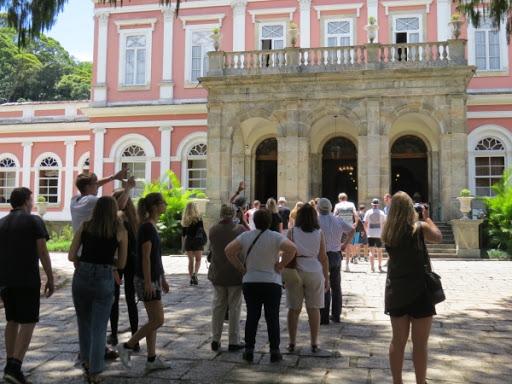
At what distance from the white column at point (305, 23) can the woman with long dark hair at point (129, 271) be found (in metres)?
18.4

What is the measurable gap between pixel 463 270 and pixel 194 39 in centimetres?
1619

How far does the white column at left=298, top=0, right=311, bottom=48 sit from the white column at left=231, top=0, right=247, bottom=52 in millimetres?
2492

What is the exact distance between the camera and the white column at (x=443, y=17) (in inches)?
870

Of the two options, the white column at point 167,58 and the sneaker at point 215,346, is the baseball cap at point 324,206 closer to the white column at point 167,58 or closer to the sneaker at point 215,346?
the sneaker at point 215,346

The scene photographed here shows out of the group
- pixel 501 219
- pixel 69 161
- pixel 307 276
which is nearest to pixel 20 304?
pixel 307 276

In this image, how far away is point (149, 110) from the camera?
2428 cm

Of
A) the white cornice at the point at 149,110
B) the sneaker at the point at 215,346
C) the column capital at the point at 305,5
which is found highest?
the column capital at the point at 305,5

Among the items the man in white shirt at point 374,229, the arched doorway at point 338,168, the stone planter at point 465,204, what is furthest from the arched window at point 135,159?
the man in white shirt at point 374,229

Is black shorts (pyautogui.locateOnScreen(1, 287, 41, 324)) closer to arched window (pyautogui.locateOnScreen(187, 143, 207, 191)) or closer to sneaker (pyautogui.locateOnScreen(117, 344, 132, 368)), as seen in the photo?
sneaker (pyautogui.locateOnScreen(117, 344, 132, 368))

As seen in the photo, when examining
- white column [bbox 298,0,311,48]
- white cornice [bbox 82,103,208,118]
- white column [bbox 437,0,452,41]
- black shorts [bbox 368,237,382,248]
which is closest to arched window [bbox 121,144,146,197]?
Result: white cornice [bbox 82,103,208,118]

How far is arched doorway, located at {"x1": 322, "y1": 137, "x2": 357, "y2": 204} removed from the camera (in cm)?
2255

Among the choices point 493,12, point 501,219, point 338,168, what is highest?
point 493,12

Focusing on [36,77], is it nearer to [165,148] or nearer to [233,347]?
[165,148]

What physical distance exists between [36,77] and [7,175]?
2412cm
